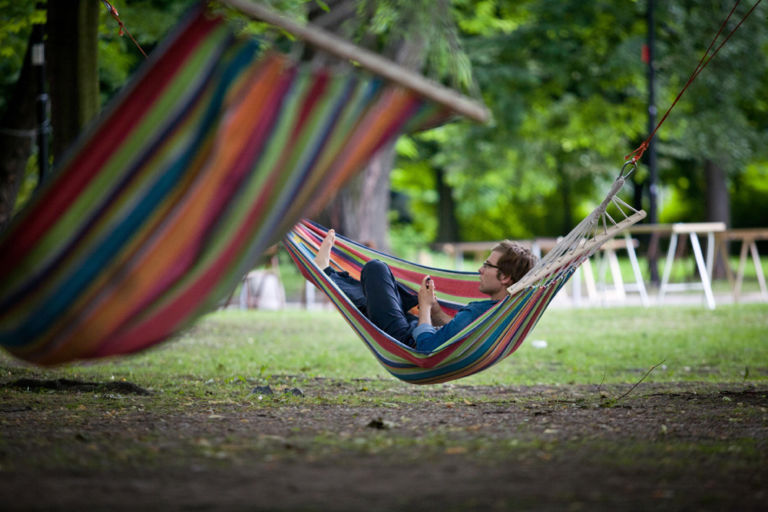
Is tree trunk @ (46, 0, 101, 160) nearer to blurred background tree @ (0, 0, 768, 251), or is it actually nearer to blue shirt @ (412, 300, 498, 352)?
blue shirt @ (412, 300, 498, 352)

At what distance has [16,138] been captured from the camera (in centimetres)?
680

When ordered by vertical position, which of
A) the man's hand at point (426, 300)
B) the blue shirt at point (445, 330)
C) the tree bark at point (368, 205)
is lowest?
the blue shirt at point (445, 330)

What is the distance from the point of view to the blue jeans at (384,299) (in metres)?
3.95

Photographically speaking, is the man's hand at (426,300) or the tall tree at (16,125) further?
the tall tree at (16,125)

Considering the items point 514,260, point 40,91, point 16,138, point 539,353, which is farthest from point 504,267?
point 16,138

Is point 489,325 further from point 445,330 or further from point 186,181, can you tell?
point 186,181

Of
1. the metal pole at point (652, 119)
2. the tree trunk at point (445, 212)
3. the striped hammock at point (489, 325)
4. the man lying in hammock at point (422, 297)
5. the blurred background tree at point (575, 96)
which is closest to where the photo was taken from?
the striped hammock at point (489, 325)

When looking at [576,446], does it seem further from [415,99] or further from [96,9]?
[96,9]

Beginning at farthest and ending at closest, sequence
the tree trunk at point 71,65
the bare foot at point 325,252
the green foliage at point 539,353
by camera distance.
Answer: the green foliage at point 539,353 → the tree trunk at point 71,65 → the bare foot at point 325,252

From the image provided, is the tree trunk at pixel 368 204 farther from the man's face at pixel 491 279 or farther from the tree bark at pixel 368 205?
the man's face at pixel 491 279

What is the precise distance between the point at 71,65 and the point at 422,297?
2196mm

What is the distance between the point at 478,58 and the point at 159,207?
11.6 m

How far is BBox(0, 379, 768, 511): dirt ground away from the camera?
219cm

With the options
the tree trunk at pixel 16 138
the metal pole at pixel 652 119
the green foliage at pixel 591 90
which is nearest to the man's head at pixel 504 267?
the tree trunk at pixel 16 138
